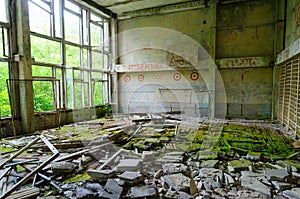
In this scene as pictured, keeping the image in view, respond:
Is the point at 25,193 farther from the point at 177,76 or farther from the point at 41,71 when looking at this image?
the point at 177,76

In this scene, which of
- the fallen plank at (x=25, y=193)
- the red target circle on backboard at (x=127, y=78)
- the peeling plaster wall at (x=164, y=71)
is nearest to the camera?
the fallen plank at (x=25, y=193)

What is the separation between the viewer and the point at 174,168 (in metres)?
3.70

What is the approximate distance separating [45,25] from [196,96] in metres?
7.50

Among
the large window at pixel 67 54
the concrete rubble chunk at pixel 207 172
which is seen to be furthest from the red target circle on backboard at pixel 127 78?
the concrete rubble chunk at pixel 207 172

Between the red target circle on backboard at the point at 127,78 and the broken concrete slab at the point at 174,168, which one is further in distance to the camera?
the red target circle on backboard at the point at 127,78

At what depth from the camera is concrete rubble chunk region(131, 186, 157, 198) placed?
9.09 feet

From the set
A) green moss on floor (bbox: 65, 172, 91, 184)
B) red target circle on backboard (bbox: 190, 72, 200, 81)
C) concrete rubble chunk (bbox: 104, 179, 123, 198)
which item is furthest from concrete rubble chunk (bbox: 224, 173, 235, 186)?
red target circle on backboard (bbox: 190, 72, 200, 81)

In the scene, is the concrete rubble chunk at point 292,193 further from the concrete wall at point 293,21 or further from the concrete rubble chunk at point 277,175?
the concrete wall at point 293,21

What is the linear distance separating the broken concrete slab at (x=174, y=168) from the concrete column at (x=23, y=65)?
5413 mm

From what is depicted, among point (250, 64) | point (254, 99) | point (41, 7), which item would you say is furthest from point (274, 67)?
point (41, 7)

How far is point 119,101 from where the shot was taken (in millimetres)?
12094

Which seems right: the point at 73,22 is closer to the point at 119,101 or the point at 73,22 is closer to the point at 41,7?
the point at 41,7

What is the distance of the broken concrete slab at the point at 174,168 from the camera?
3.57 meters

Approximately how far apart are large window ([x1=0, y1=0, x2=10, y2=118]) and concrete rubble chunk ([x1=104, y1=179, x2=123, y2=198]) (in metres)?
5.41
